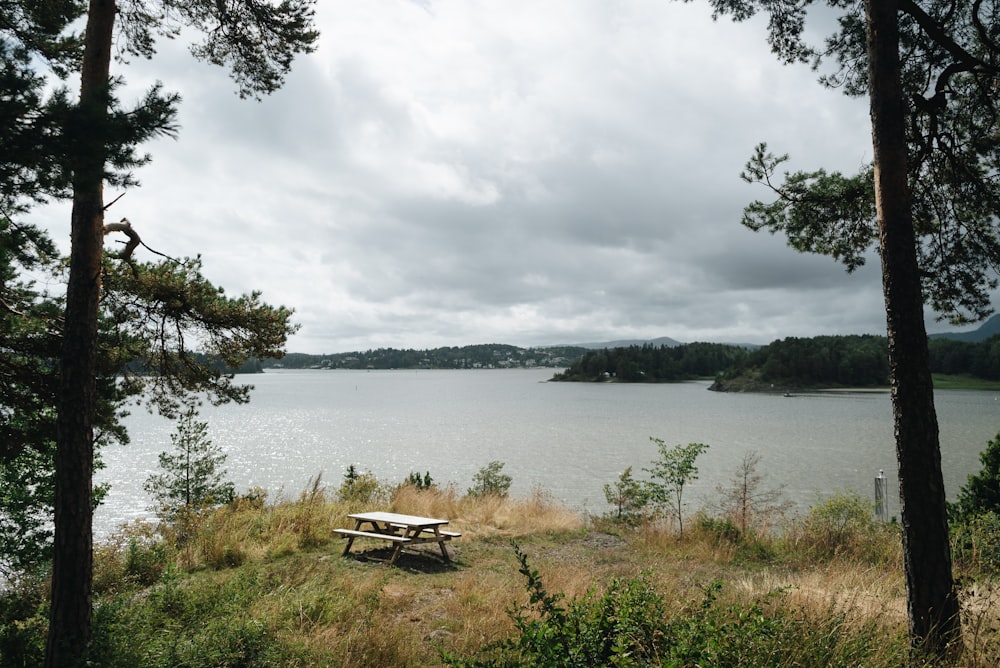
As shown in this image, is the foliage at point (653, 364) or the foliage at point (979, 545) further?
the foliage at point (653, 364)

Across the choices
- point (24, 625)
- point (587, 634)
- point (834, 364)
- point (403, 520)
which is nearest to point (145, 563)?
point (24, 625)

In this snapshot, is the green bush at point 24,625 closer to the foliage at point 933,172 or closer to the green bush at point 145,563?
the green bush at point 145,563

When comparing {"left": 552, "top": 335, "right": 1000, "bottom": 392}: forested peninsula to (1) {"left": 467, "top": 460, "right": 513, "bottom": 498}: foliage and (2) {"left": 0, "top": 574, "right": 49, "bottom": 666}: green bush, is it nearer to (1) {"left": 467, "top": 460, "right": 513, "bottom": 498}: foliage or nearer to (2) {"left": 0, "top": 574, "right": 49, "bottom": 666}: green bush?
(1) {"left": 467, "top": 460, "right": 513, "bottom": 498}: foliage

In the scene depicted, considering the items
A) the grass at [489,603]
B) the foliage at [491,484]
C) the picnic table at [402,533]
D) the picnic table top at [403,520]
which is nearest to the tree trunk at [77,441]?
the grass at [489,603]

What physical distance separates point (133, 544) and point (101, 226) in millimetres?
5261

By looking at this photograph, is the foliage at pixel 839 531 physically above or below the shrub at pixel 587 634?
below

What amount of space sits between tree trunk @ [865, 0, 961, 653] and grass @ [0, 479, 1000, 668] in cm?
29

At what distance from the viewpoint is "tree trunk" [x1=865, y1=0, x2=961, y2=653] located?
4.23 metres

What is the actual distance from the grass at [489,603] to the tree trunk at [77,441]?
27cm

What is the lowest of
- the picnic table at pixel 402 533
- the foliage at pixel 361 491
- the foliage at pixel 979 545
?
the foliage at pixel 361 491

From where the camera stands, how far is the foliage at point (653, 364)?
141m

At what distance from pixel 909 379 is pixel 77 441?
6476mm

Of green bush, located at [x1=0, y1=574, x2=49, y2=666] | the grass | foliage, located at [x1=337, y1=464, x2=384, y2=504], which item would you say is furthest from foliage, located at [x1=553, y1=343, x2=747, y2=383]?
green bush, located at [x1=0, y1=574, x2=49, y2=666]

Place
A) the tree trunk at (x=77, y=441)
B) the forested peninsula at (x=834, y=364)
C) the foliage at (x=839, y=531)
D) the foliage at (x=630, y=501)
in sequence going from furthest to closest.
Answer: the forested peninsula at (x=834, y=364)
the foliage at (x=630, y=501)
the foliage at (x=839, y=531)
the tree trunk at (x=77, y=441)
